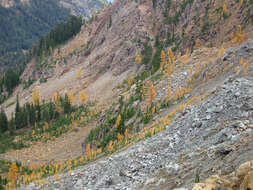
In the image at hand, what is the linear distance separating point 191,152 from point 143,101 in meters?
26.7

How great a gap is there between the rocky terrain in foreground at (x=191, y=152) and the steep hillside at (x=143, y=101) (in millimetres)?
111

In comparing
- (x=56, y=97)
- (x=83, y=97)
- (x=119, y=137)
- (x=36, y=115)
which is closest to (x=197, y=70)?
(x=119, y=137)

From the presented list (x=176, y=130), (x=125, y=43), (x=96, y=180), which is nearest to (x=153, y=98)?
(x=176, y=130)

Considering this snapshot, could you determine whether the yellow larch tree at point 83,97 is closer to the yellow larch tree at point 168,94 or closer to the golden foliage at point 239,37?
the yellow larch tree at point 168,94

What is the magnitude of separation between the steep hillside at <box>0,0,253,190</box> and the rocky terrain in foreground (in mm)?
111

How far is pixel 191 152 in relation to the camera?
15992 mm

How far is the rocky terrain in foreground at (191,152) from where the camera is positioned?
12.0 meters

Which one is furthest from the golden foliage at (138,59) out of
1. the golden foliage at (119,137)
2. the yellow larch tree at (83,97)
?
the golden foliage at (119,137)

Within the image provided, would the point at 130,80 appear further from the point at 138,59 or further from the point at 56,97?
the point at 56,97

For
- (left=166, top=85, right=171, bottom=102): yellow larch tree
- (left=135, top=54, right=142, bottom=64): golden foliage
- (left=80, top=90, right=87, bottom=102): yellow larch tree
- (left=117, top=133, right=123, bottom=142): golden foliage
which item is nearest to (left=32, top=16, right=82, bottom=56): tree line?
(left=80, top=90, right=87, bottom=102): yellow larch tree

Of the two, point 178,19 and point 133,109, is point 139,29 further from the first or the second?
point 133,109

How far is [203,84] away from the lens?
34.1m

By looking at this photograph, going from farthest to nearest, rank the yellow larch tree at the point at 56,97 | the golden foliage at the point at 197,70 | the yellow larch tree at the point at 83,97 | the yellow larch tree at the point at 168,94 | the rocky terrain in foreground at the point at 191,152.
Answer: the yellow larch tree at the point at 56,97, the yellow larch tree at the point at 83,97, the golden foliage at the point at 197,70, the yellow larch tree at the point at 168,94, the rocky terrain in foreground at the point at 191,152

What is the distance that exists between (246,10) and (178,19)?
2214 cm
